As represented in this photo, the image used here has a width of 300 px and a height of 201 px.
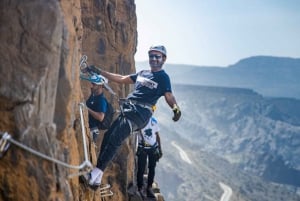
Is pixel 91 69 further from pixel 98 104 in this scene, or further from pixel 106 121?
pixel 106 121

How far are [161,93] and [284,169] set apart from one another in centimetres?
12277

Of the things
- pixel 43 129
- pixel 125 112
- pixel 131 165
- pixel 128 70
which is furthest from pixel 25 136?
pixel 128 70

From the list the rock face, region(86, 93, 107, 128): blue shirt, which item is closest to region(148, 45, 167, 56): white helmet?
region(86, 93, 107, 128): blue shirt

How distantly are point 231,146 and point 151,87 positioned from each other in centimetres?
14107

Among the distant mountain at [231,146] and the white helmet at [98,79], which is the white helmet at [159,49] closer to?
the white helmet at [98,79]

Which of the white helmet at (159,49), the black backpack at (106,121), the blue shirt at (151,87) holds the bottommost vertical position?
the black backpack at (106,121)

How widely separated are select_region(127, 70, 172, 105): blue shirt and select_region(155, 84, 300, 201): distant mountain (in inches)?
2808

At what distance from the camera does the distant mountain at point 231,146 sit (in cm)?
8544

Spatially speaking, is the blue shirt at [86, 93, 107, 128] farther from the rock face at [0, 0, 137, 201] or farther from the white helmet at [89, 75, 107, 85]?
the rock face at [0, 0, 137, 201]

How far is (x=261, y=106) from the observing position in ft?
545

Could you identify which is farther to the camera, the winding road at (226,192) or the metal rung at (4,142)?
the winding road at (226,192)

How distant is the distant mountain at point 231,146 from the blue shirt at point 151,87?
71.3 meters

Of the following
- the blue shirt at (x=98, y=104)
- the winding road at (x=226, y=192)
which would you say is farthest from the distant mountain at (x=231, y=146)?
the blue shirt at (x=98, y=104)

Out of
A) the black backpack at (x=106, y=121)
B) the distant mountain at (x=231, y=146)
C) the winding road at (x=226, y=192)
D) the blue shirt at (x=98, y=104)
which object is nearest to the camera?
the blue shirt at (x=98, y=104)
